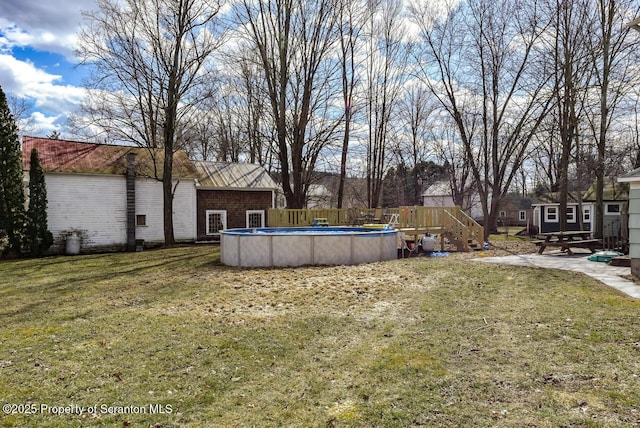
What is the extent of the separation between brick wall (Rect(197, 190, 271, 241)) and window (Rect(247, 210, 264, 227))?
0.19 m

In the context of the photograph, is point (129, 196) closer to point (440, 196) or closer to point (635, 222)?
point (635, 222)

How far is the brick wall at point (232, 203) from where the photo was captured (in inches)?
829

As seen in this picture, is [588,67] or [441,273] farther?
[588,67]

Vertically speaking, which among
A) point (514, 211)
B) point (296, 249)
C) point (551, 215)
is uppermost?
point (514, 211)

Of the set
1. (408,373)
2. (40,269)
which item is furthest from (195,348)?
(40,269)

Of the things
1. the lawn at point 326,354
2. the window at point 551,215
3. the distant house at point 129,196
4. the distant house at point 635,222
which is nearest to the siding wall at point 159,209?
the distant house at point 129,196

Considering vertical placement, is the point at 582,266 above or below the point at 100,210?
below

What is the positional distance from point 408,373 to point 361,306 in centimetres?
302

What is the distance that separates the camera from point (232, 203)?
71.4ft

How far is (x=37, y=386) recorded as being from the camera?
3.99 m

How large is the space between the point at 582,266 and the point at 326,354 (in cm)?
898

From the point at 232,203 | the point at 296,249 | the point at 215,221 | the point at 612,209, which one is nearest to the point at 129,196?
the point at 215,221

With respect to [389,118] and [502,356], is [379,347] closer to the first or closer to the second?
[502,356]

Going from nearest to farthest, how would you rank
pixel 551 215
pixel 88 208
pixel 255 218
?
pixel 88 208
pixel 255 218
pixel 551 215
